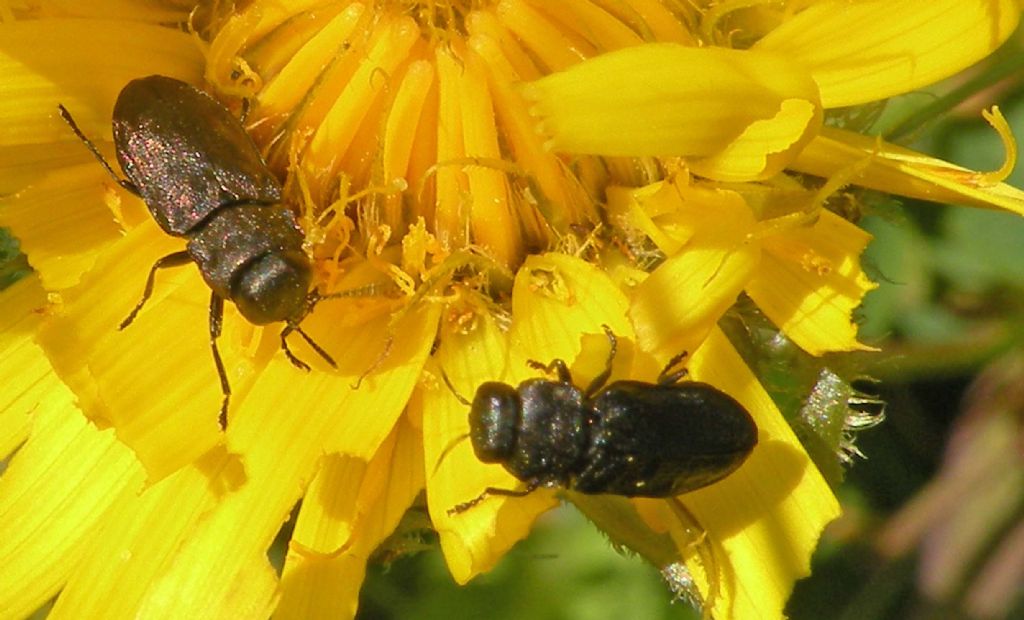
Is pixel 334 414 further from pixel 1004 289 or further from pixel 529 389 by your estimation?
pixel 1004 289

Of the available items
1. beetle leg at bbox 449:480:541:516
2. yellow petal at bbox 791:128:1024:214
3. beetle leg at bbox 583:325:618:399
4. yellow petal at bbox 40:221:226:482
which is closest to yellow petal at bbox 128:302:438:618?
yellow petal at bbox 40:221:226:482

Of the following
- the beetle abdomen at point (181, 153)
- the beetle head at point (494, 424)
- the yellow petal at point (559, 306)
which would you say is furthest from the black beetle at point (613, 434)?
the beetle abdomen at point (181, 153)

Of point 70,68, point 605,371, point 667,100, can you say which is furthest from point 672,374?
point 70,68

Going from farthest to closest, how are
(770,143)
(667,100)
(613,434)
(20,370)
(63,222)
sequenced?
(20,370), (63,222), (613,434), (770,143), (667,100)

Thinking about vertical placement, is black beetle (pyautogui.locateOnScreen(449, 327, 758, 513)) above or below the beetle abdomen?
below

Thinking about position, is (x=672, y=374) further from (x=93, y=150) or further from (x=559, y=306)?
(x=93, y=150)

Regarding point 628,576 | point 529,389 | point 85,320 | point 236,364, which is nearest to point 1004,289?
point 628,576

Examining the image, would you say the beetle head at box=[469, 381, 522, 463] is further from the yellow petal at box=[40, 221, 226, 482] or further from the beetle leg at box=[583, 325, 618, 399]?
the yellow petal at box=[40, 221, 226, 482]
